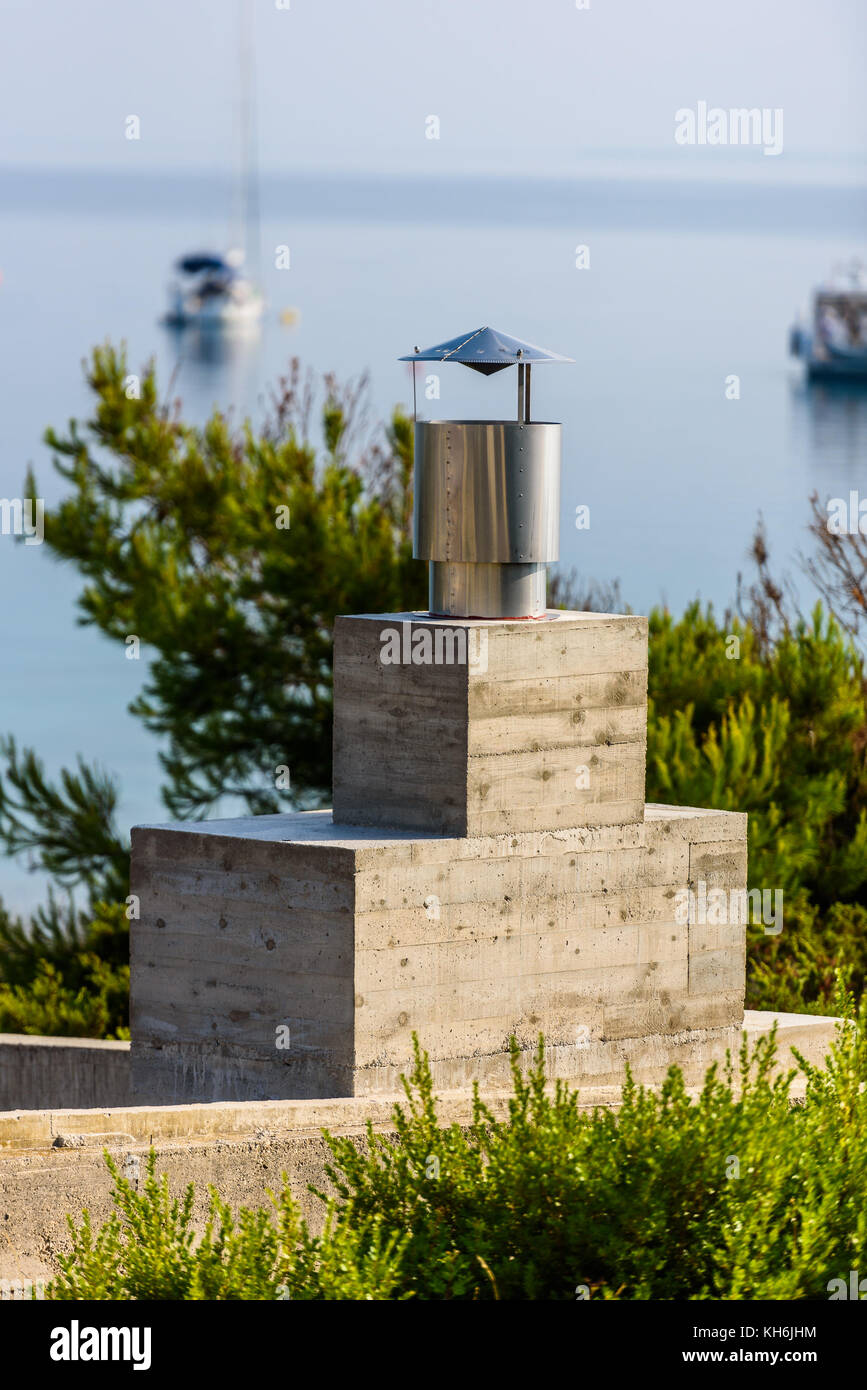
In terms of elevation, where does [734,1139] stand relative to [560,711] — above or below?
below

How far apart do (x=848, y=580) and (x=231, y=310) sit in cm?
9370

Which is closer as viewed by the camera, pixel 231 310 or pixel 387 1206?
pixel 387 1206

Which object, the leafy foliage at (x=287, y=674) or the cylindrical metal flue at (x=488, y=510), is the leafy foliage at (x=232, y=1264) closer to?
the cylindrical metal flue at (x=488, y=510)

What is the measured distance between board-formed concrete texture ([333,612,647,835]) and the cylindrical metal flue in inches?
7.9

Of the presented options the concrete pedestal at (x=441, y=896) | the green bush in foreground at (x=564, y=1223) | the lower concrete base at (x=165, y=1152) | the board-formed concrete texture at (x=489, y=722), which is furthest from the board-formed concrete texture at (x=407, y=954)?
the green bush in foreground at (x=564, y=1223)

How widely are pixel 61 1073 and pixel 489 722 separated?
3.90 metres

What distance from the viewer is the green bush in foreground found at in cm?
661

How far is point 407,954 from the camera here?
9.73m

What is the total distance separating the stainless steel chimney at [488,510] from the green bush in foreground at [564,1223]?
12.0 ft

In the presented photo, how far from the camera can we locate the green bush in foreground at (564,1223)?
6613mm

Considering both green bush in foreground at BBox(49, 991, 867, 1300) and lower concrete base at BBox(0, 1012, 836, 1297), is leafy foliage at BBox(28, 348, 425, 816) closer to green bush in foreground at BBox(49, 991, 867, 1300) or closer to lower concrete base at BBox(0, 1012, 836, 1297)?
lower concrete base at BBox(0, 1012, 836, 1297)
